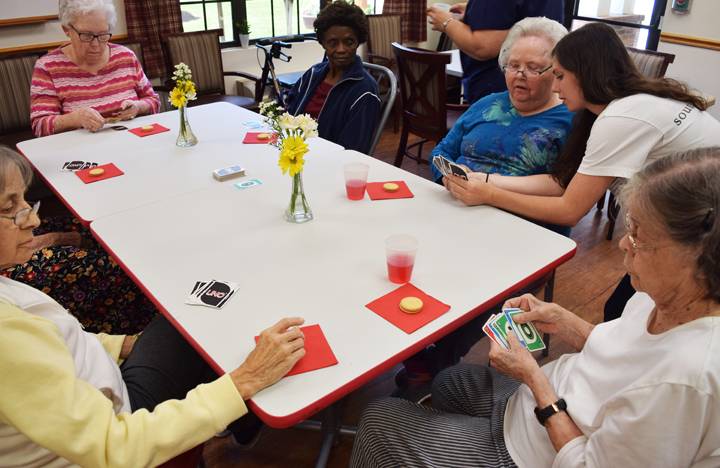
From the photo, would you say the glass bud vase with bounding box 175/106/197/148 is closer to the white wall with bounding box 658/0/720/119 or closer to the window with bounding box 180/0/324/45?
the window with bounding box 180/0/324/45

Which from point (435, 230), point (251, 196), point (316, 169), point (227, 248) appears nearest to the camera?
point (227, 248)

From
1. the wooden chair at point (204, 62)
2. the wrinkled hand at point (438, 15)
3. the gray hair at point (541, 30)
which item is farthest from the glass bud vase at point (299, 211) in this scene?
the wooden chair at point (204, 62)

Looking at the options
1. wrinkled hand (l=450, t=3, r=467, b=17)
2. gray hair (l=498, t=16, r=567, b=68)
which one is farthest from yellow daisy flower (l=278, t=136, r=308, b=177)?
wrinkled hand (l=450, t=3, r=467, b=17)

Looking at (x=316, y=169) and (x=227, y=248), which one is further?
(x=316, y=169)

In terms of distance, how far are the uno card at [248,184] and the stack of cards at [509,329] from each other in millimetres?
1035

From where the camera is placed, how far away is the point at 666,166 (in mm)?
946

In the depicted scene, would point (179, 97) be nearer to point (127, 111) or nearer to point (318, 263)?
point (127, 111)

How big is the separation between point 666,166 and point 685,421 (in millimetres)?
420

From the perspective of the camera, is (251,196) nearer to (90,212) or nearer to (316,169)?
(316,169)

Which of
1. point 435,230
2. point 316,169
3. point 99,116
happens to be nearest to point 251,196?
point 316,169

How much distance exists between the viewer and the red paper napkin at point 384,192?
6.14 ft

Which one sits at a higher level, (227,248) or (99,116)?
(99,116)

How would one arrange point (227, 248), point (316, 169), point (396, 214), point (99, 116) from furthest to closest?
point (99, 116), point (316, 169), point (396, 214), point (227, 248)

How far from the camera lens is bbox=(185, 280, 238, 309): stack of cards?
4.25 feet
